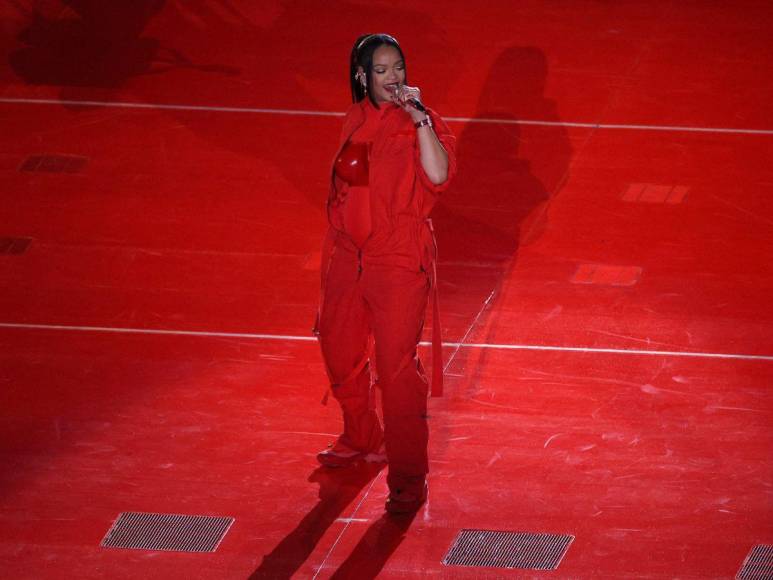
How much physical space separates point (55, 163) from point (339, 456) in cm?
316

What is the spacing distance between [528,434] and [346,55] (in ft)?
12.8

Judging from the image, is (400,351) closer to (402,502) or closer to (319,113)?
(402,502)

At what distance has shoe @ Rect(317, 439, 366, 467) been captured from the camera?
194 inches

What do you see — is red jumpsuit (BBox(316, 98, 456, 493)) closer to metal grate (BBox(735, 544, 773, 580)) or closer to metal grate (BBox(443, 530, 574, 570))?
metal grate (BBox(443, 530, 574, 570))

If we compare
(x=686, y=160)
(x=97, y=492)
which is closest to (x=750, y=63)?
(x=686, y=160)

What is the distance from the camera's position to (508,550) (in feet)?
14.6

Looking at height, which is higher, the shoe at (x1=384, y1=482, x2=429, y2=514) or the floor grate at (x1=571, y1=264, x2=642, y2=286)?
the floor grate at (x1=571, y1=264, x2=642, y2=286)

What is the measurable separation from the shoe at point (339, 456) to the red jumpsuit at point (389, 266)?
0.36m

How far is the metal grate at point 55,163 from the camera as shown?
725 cm

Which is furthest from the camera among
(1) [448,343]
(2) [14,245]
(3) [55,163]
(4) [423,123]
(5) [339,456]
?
(3) [55,163]

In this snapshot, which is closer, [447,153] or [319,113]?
[447,153]

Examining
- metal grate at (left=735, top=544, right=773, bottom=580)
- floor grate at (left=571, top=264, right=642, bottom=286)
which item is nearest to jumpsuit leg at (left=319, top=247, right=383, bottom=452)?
metal grate at (left=735, top=544, right=773, bottom=580)

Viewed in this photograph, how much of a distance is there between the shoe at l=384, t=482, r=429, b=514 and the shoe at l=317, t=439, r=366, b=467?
34 cm

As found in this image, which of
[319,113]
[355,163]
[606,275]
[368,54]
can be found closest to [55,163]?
[319,113]
